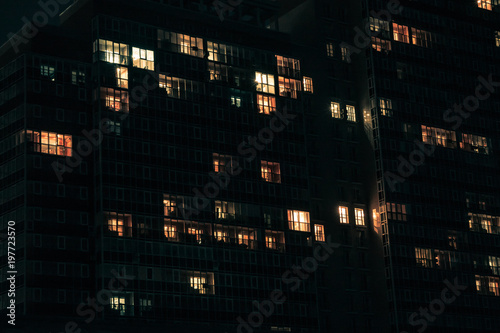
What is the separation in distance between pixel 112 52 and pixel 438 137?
6528 centimetres

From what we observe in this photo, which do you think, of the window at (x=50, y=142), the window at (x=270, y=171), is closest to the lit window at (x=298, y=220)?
the window at (x=270, y=171)

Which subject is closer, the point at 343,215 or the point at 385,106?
the point at 343,215

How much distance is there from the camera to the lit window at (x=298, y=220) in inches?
6250

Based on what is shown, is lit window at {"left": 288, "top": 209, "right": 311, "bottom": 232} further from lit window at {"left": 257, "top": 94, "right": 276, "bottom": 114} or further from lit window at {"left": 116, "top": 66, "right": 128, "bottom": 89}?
lit window at {"left": 116, "top": 66, "right": 128, "bottom": 89}

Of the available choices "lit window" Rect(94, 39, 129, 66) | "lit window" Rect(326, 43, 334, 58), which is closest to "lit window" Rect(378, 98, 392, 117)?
"lit window" Rect(326, 43, 334, 58)

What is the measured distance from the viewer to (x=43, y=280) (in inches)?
5295

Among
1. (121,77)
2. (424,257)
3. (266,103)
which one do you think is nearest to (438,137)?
(424,257)

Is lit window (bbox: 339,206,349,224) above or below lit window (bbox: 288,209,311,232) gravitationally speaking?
above

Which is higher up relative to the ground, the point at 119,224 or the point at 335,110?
the point at 335,110

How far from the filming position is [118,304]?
447ft

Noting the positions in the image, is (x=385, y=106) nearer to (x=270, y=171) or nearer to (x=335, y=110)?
(x=335, y=110)

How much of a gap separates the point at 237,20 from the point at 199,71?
1601 centimetres

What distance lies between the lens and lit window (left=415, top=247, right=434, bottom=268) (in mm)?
170250

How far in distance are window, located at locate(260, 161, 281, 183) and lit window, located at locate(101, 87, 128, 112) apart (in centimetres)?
2535
